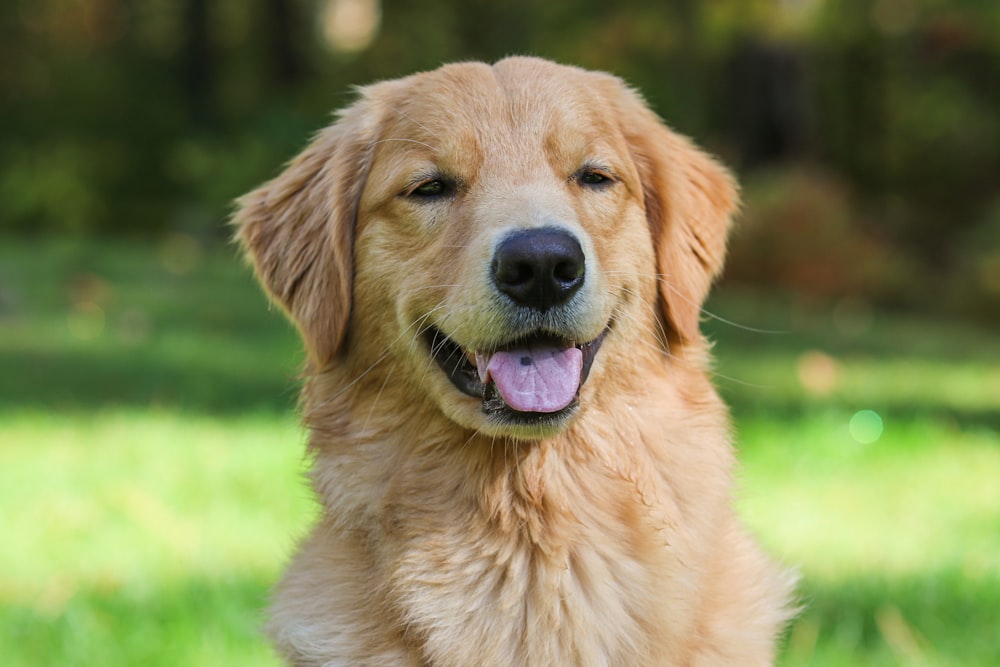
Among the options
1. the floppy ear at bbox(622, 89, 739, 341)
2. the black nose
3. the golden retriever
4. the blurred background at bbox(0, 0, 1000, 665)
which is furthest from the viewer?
the blurred background at bbox(0, 0, 1000, 665)

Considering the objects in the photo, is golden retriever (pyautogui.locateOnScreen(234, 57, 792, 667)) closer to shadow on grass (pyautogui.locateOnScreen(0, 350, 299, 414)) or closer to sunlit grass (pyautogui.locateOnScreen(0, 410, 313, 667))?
sunlit grass (pyautogui.locateOnScreen(0, 410, 313, 667))

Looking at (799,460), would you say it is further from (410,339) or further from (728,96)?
(728,96)

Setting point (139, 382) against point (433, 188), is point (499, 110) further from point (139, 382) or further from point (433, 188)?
point (139, 382)

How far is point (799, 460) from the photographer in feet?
22.1

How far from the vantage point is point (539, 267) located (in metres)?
3.14

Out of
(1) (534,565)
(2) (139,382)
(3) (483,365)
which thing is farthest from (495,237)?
(2) (139,382)

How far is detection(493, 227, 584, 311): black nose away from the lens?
123 inches

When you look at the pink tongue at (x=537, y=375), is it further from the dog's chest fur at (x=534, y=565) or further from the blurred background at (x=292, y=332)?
the blurred background at (x=292, y=332)

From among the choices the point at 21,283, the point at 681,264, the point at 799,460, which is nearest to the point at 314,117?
the point at 21,283

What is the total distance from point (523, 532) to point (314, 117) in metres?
17.1

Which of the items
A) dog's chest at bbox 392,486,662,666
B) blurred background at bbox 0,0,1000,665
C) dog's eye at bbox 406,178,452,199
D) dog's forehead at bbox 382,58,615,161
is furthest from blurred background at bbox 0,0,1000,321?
dog's chest at bbox 392,486,662,666

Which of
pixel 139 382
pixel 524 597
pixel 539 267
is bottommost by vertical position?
pixel 139 382

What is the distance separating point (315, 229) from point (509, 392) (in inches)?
37.9

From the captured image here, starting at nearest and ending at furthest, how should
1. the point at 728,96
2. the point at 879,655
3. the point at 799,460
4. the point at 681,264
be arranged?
the point at 681,264 < the point at 879,655 < the point at 799,460 < the point at 728,96
